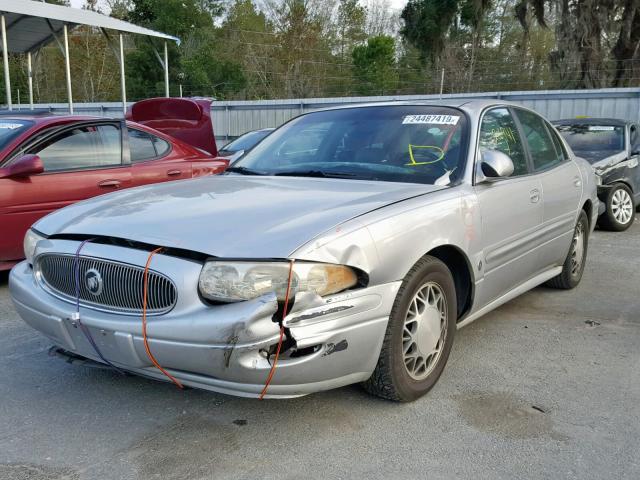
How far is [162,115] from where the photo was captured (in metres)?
7.75

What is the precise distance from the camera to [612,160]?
831cm

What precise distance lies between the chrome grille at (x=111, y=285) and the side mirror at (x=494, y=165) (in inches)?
75.8

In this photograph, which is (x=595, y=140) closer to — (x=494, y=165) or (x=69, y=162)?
(x=494, y=165)

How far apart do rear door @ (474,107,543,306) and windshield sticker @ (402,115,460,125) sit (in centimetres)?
18

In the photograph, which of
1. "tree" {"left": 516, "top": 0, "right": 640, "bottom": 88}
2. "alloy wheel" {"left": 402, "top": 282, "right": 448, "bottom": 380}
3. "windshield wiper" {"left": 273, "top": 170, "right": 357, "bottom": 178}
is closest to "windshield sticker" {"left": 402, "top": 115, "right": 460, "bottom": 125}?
"windshield wiper" {"left": 273, "top": 170, "right": 357, "bottom": 178}

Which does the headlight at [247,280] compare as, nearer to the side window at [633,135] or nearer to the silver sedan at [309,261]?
the silver sedan at [309,261]

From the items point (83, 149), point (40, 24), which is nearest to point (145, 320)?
point (83, 149)

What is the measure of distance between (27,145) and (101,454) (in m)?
3.57

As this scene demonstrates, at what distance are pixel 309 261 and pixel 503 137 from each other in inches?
83.3

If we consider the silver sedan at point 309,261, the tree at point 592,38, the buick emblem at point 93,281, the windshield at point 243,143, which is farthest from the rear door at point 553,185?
the tree at point 592,38

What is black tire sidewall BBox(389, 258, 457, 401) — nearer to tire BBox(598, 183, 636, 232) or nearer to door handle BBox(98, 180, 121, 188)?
door handle BBox(98, 180, 121, 188)

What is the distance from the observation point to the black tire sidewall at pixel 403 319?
108 inches

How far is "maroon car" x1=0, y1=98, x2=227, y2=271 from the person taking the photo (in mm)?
5012

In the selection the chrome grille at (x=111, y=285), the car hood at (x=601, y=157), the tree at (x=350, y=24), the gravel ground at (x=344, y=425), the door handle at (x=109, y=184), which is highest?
the tree at (x=350, y=24)
